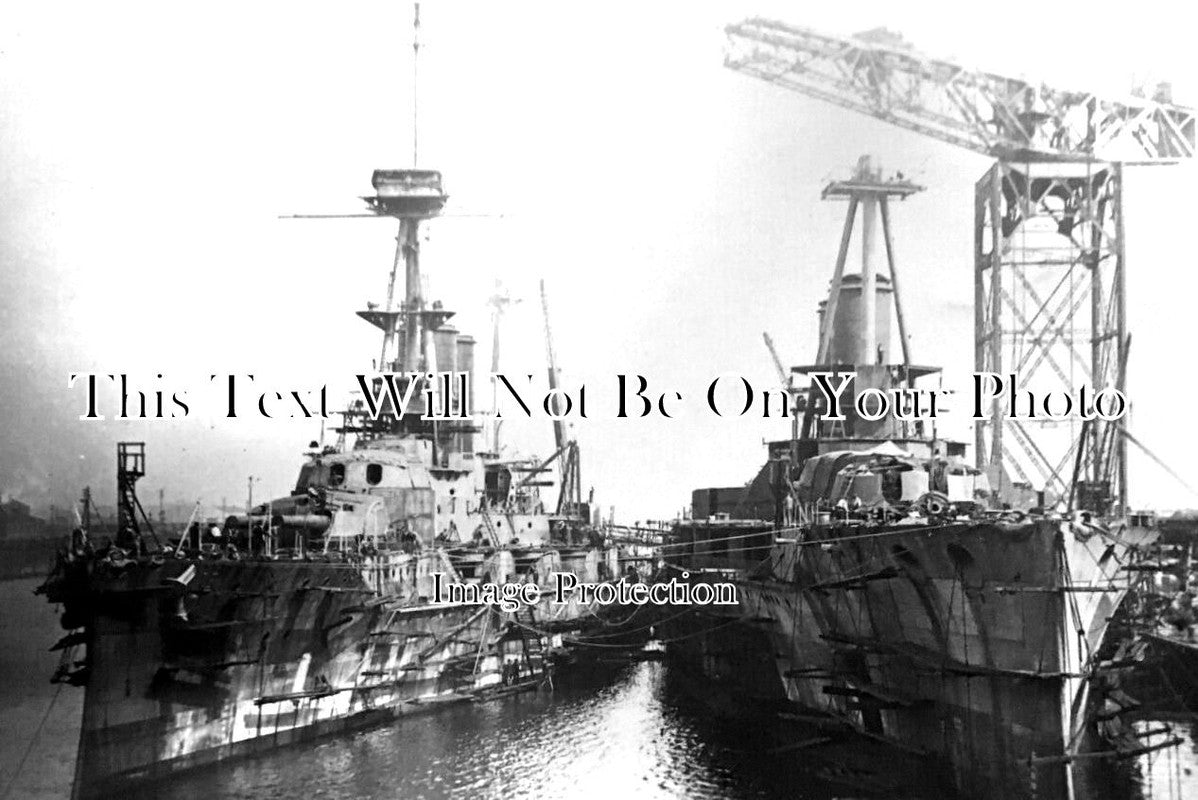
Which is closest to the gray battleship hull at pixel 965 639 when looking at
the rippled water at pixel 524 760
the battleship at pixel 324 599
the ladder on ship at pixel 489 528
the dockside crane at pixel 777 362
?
the rippled water at pixel 524 760

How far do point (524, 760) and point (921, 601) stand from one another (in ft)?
30.4

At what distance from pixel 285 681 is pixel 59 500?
345 inches

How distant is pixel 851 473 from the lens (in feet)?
80.4

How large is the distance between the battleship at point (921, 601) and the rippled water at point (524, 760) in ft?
5.58

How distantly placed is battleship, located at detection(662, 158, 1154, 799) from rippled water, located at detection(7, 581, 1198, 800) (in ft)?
5.58

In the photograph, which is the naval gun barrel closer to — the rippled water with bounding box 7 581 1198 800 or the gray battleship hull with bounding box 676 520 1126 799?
the rippled water with bounding box 7 581 1198 800

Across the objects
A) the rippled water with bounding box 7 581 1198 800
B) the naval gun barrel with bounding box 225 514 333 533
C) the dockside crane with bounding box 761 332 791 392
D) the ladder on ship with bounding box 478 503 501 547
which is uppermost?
the dockside crane with bounding box 761 332 791 392

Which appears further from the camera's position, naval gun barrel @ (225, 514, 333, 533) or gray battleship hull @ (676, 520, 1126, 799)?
naval gun barrel @ (225, 514, 333, 533)

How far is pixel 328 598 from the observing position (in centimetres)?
2383

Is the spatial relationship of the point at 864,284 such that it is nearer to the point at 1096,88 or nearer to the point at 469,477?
the point at 1096,88

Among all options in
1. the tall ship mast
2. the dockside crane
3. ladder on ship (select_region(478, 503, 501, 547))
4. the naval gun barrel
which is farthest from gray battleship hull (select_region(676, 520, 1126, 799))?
the naval gun barrel

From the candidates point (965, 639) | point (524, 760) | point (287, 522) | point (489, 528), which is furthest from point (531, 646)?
point (965, 639)

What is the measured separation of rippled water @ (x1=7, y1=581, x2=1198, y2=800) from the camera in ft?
66.0

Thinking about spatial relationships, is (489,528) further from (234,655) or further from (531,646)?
(234,655)
